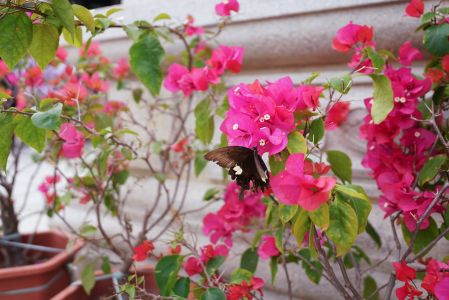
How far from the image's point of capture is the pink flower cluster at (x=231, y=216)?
0.77 metres

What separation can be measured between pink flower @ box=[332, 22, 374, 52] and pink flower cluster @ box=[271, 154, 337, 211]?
30cm

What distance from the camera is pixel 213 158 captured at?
1.40 ft

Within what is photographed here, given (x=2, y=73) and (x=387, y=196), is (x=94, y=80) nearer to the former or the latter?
(x=2, y=73)

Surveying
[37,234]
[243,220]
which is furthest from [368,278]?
[37,234]

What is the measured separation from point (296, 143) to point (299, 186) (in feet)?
0.19

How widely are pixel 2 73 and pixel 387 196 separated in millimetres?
903

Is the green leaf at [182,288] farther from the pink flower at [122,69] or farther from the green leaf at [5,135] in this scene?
the pink flower at [122,69]

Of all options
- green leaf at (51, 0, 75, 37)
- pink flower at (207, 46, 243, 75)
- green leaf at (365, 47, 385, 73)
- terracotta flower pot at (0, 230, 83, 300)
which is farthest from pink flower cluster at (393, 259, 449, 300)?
terracotta flower pot at (0, 230, 83, 300)

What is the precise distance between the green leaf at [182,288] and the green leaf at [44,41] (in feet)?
1.17

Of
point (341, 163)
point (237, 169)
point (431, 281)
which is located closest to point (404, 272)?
point (431, 281)

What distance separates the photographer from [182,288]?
2.22 feet

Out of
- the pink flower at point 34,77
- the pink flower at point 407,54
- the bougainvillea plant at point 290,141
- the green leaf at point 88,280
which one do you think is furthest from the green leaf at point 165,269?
the pink flower at point 34,77

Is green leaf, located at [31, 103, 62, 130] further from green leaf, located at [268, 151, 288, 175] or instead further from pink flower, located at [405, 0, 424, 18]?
pink flower, located at [405, 0, 424, 18]

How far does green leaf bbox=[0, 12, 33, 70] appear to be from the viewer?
1.58ft
